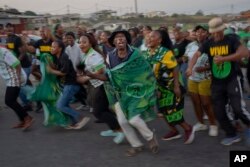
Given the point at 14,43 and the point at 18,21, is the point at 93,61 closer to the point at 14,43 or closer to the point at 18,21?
the point at 14,43

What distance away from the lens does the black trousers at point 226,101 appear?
5.10 meters

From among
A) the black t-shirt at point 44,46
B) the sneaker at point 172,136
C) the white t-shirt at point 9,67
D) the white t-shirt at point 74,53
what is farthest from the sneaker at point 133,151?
the black t-shirt at point 44,46

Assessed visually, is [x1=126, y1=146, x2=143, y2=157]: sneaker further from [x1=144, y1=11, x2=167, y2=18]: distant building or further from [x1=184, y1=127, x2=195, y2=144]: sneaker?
[x1=144, y1=11, x2=167, y2=18]: distant building

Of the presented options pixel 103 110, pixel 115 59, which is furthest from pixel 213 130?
pixel 115 59

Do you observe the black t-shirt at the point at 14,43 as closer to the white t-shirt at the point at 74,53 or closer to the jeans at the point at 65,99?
the white t-shirt at the point at 74,53

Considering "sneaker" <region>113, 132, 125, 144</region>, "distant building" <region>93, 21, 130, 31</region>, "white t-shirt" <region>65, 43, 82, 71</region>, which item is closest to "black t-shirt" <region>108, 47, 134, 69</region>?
"distant building" <region>93, 21, 130, 31</region>

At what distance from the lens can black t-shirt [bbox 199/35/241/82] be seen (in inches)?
198

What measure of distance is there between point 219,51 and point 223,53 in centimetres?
7

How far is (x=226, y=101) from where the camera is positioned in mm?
5352

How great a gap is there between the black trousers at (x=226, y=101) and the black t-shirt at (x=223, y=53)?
86 millimetres

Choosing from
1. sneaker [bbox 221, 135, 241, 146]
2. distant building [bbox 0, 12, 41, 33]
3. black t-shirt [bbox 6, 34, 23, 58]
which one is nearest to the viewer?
sneaker [bbox 221, 135, 241, 146]

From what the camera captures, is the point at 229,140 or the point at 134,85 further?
the point at 229,140

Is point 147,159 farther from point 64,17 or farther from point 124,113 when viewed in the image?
point 64,17

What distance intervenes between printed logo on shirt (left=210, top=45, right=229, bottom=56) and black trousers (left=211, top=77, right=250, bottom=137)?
0.37 meters
